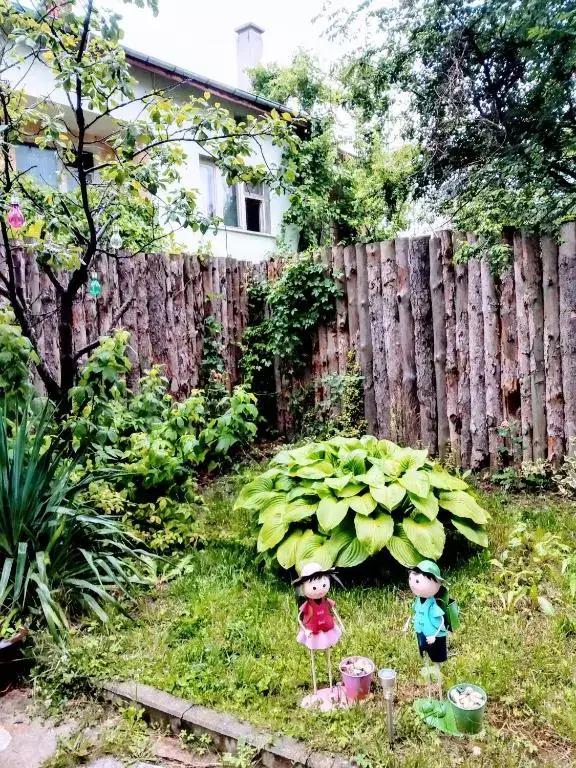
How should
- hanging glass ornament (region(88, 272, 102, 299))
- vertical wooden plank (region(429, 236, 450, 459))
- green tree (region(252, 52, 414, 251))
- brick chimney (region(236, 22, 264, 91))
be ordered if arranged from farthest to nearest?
brick chimney (region(236, 22, 264, 91)), green tree (region(252, 52, 414, 251)), vertical wooden plank (region(429, 236, 450, 459)), hanging glass ornament (region(88, 272, 102, 299))

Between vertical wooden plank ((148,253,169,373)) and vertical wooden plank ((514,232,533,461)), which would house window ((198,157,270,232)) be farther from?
vertical wooden plank ((514,232,533,461))

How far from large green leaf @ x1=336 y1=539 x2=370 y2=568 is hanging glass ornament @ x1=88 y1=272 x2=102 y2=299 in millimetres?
2777

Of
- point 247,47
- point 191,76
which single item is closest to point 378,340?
point 191,76

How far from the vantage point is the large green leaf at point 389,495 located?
288 cm

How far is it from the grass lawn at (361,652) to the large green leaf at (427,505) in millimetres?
379

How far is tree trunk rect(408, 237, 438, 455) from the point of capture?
15.0 feet

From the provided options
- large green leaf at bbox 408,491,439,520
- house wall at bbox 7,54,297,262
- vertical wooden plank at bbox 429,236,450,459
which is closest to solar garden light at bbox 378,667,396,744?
large green leaf at bbox 408,491,439,520

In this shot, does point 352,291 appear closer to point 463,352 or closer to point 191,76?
point 463,352

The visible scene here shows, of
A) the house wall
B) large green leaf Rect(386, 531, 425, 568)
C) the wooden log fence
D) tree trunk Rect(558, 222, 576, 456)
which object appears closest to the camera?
large green leaf Rect(386, 531, 425, 568)

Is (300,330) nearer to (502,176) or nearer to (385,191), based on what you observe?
Answer: (502,176)

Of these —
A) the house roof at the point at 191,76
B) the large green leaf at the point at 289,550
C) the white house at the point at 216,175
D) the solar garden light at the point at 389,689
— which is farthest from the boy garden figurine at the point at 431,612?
the house roof at the point at 191,76

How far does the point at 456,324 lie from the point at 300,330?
5.50 feet

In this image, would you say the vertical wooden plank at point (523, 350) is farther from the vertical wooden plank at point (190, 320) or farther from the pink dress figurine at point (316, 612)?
the vertical wooden plank at point (190, 320)

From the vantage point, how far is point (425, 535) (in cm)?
285
